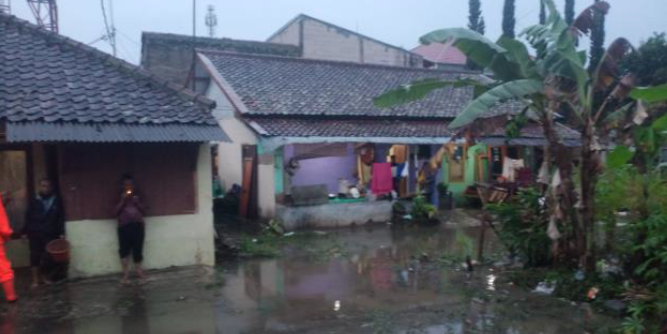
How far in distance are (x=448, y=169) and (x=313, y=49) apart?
1230 centimetres

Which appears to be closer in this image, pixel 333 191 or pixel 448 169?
pixel 333 191

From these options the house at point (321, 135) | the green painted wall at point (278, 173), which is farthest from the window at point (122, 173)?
the green painted wall at point (278, 173)

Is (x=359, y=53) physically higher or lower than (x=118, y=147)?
higher

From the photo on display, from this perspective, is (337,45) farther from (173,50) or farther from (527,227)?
(527,227)

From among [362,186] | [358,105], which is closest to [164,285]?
[362,186]

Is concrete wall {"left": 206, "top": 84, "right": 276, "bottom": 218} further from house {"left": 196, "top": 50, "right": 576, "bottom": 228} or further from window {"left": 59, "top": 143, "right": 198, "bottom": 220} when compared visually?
window {"left": 59, "top": 143, "right": 198, "bottom": 220}

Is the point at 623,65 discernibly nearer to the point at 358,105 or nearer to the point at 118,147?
the point at 358,105

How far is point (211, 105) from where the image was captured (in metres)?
8.84

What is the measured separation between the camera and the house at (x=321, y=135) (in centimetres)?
1353

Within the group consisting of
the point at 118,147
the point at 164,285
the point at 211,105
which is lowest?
the point at 164,285

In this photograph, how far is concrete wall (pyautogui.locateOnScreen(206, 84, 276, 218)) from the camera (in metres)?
13.8

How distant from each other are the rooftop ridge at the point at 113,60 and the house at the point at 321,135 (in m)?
3.78

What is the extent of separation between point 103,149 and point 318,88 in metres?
8.84

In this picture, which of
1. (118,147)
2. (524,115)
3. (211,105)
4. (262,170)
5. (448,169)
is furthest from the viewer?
(448,169)
